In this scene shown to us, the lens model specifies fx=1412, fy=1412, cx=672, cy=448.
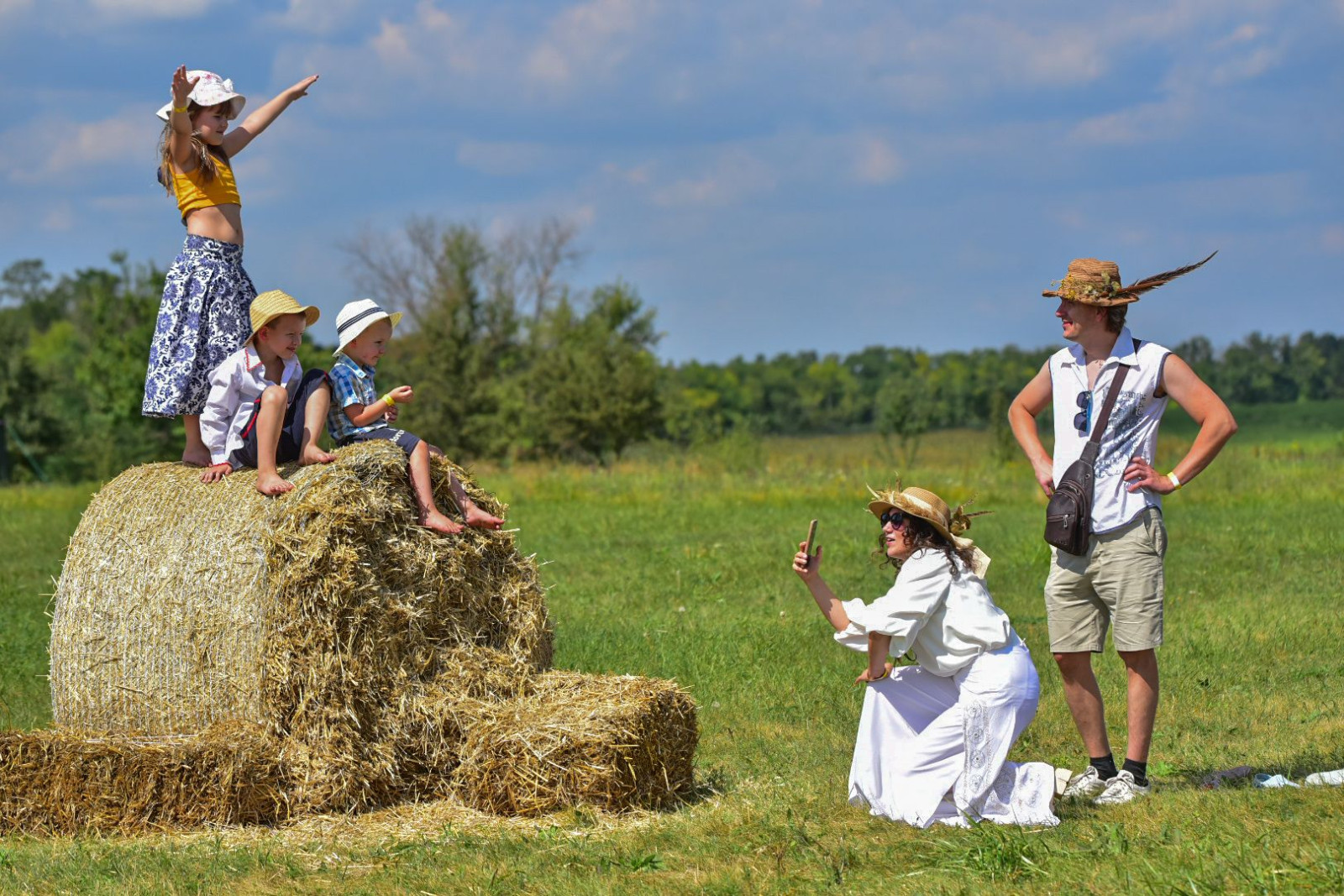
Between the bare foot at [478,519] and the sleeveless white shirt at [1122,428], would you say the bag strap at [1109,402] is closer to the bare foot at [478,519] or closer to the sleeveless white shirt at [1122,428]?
the sleeveless white shirt at [1122,428]

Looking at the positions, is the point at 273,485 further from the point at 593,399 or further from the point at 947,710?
the point at 593,399

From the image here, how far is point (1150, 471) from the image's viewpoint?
22.5 ft

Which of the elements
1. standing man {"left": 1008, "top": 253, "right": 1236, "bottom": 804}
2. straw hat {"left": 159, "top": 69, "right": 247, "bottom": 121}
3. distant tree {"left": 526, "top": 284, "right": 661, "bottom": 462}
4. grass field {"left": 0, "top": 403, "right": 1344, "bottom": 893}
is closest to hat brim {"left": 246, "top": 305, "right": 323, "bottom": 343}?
straw hat {"left": 159, "top": 69, "right": 247, "bottom": 121}

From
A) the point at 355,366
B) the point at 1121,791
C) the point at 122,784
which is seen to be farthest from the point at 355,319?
the point at 1121,791

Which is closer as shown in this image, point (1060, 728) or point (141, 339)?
point (1060, 728)

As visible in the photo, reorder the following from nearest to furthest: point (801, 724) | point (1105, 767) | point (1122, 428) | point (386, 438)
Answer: point (1122, 428) → point (1105, 767) → point (386, 438) → point (801, 724)

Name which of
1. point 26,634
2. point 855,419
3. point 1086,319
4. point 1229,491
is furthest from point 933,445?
point 855,419

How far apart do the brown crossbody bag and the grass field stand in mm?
1281

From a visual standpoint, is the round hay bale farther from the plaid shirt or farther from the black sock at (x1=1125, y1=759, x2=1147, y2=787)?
the black sock at (x1=1125, y1=759, x2=1147, y2=787)

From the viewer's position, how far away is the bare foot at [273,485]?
23.7 ft

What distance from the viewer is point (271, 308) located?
785 centimetres

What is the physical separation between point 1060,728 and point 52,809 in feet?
19.0

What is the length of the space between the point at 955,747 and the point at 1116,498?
147cm

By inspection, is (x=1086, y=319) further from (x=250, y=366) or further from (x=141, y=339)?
(x=141, y=339)
